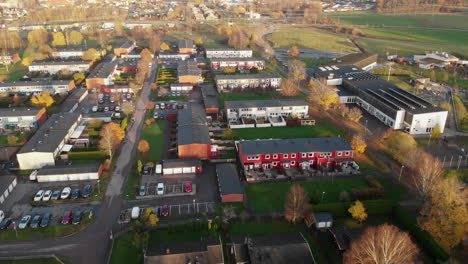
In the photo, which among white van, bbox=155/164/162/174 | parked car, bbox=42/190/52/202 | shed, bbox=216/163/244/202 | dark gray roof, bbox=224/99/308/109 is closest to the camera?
shed, bbox=216/163/244/202

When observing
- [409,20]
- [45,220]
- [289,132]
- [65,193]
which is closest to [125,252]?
[45,220]

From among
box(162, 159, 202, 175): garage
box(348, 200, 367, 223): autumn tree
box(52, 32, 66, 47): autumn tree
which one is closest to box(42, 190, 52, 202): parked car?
box(162, 159, 202, 175): garage

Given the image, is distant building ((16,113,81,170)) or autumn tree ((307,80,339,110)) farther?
autumn tree ((307,80,339,110))

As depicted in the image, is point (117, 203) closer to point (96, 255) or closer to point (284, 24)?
point (96, 255)

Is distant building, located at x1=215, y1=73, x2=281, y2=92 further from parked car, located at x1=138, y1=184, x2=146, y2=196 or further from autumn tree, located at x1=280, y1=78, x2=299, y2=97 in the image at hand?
parked car, located at x1=138, y1=184, x2=146, y2=196

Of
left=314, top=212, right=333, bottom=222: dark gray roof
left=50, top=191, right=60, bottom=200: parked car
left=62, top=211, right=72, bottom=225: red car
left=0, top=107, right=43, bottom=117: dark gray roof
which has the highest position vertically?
left=0, top=107, right=43, bottom=117: dark gray roof

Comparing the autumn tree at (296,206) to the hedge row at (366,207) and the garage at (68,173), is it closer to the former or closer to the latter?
the hedge row at (366,207)

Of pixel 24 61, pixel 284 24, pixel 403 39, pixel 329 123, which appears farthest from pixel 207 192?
pixel 284 24
